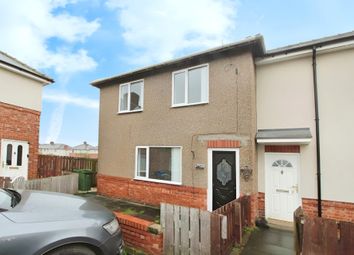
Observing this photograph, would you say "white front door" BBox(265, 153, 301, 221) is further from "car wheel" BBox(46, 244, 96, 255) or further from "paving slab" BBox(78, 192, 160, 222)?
"car wheel" BBox(46, 244, 96, 255)

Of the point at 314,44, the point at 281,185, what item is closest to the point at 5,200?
the point at 281,185

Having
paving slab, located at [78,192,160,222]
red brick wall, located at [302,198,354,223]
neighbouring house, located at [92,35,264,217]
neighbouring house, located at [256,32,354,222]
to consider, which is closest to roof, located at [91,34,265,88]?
neighbouring house, located at [92,35,264,217]

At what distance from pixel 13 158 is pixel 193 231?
970cm

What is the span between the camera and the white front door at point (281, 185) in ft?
23.5

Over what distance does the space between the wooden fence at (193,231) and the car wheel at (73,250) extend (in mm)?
1700

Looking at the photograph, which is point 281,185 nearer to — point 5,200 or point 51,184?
point 5,200

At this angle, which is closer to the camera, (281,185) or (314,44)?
(314,44)

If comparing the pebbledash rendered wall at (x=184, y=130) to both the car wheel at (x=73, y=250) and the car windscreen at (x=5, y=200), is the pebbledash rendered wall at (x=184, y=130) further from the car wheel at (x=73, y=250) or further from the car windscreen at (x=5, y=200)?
the car windscreen at (x=5, y=200)

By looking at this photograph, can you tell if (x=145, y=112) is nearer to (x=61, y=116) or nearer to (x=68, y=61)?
(x=68, y=61)

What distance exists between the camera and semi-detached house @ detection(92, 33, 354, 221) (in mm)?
6762

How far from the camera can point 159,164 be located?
30.3 feet

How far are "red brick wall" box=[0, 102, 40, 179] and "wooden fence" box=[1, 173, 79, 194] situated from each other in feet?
6.71

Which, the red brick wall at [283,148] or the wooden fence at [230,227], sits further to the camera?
the red brick wall at [283,148]

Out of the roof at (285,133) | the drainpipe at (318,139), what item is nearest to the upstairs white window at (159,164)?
the roof at (285,133)
